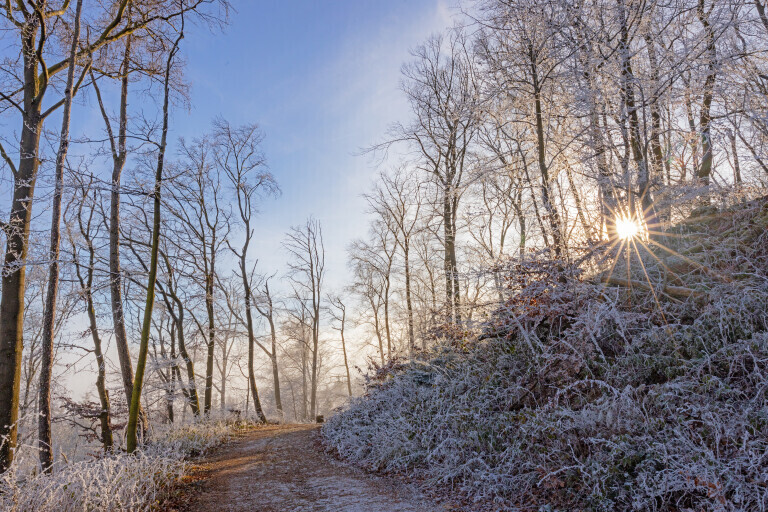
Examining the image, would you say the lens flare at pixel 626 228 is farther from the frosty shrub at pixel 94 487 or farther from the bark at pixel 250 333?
the bark at pixel 250 333

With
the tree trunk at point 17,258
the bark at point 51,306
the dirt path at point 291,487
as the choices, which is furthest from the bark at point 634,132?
the tree trunk at point 17,258

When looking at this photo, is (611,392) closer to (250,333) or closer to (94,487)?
(94,487)

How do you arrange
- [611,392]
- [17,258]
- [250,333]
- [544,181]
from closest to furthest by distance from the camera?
[611,392]
[17,258]
[544,181]
[250,333]

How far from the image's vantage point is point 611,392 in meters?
4.25

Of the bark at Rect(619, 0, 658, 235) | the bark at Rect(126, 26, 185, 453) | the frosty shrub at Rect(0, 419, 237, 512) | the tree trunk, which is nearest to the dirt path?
the frosty shrub at Rect(0, 419, 237, 512)

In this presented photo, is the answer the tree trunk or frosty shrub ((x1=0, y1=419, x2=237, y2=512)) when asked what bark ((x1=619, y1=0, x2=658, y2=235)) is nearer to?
frosty shrub ((x1=0, y1=419, x2=237, y2=512))

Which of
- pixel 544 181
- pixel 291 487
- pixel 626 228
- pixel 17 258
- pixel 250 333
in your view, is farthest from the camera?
pixel 250 333

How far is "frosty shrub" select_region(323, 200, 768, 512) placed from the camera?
3199 millimetres

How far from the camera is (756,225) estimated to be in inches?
213

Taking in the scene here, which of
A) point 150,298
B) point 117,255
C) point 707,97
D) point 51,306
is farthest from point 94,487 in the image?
point 707,97

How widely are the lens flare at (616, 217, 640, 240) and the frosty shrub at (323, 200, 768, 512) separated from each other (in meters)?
0.41

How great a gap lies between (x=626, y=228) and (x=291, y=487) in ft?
20.3

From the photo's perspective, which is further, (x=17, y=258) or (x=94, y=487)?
(x=17, y=258)

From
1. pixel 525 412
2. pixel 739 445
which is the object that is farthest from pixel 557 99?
pixel 739 445
